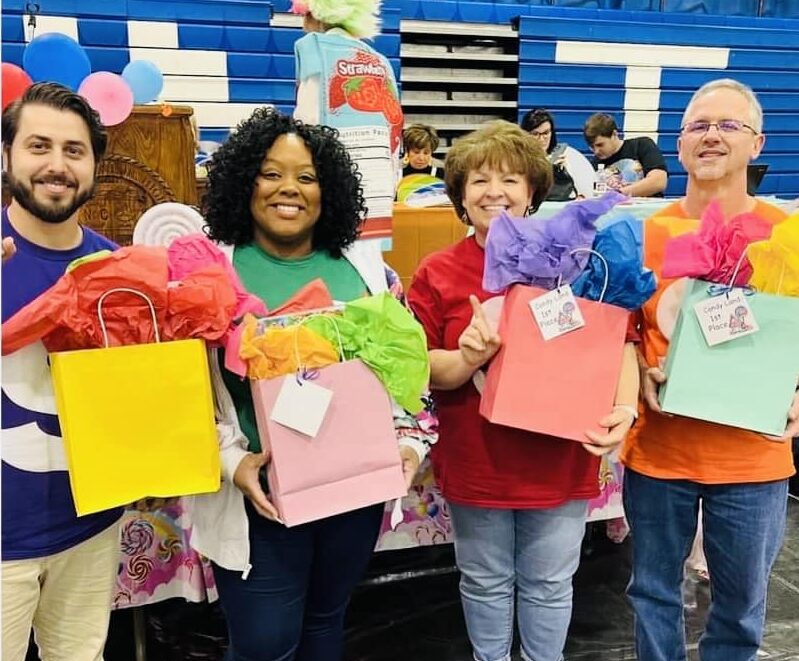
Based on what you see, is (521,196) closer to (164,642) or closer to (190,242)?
(190,242)

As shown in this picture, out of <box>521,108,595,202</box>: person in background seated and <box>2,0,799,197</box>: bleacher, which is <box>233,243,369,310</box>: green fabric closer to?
<box>521,108,595,202</box>: person in background seated

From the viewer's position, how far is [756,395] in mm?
1410

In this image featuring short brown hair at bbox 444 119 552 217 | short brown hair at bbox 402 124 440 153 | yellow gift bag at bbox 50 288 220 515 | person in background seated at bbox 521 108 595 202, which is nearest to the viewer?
yellow gift bag at bbox 50 288 220 515

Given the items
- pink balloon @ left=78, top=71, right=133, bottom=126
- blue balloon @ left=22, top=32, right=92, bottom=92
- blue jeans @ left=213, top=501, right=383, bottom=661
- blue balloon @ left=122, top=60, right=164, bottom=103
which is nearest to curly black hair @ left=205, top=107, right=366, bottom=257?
blue jeans @ left=213, top=501, right=383, bottom=661

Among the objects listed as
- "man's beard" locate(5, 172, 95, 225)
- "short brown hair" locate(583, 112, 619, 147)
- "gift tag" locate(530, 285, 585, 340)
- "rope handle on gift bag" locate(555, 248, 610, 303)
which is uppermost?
"short brown hair" locate(583, 112, 619, 147)

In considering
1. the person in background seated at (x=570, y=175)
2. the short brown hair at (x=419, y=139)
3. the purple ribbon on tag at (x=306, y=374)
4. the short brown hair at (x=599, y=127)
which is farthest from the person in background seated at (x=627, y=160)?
the purple ribbon on tag at (x=306, y=374)

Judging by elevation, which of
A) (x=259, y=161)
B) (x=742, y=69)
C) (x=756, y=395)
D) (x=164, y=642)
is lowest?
(x=164, y=642)

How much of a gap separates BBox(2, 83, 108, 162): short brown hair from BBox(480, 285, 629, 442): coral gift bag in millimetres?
753

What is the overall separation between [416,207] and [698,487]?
4.99 feet

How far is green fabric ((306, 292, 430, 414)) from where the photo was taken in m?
1.26

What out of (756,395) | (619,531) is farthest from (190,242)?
(619,531)

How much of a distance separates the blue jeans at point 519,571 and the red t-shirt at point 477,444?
5cm

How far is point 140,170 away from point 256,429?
3.83ft

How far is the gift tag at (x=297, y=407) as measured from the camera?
47.9 inches
